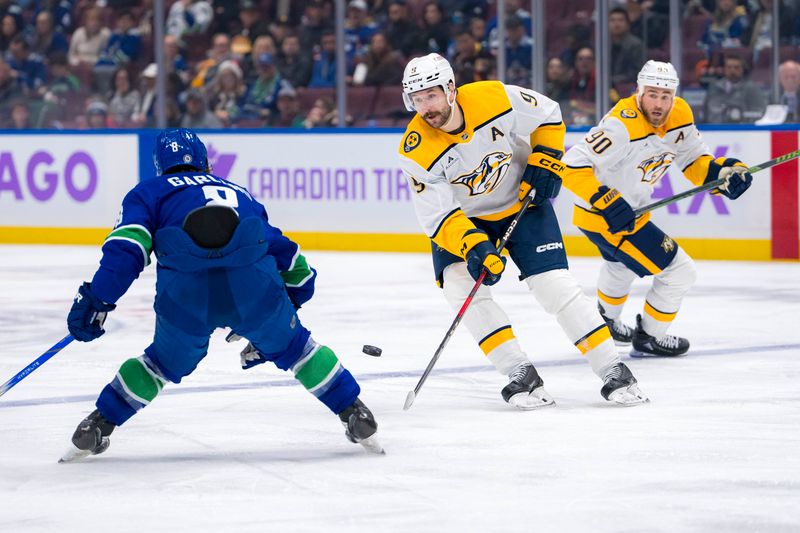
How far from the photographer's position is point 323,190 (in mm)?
10453

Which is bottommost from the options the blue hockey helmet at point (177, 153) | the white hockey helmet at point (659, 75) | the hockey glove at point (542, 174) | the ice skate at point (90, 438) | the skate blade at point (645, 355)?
the skate blade at point (645, 355)

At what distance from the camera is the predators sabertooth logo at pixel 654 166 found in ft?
19.3

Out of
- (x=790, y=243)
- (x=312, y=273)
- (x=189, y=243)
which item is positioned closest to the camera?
(x=189, y=243)

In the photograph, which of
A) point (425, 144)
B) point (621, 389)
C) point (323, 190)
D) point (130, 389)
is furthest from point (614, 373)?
point (323, 190)

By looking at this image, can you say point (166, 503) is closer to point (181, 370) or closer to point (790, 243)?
point (181, 370)

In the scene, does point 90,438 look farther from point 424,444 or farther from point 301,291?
point 424,444

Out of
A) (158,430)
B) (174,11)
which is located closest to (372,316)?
(158,430)

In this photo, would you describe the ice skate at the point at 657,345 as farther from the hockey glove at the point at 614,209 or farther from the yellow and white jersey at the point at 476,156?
the yellow and white jersey at the point at 476,156

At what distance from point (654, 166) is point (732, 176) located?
30 cm

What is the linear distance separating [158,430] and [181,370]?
57 centimetres

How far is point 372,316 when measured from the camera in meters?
7.05

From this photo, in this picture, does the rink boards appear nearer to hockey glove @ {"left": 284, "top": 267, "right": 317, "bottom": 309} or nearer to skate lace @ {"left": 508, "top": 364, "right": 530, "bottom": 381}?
skate lace @ {"left": 508, "top": 364, "right": 530, "bottom": 381}

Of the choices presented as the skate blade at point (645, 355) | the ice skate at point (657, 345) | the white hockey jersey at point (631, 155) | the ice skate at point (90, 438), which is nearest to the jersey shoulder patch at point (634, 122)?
the white hockey jersey at point (631, 155)

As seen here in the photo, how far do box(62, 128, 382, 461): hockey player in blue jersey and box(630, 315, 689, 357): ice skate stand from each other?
6.97 ft
